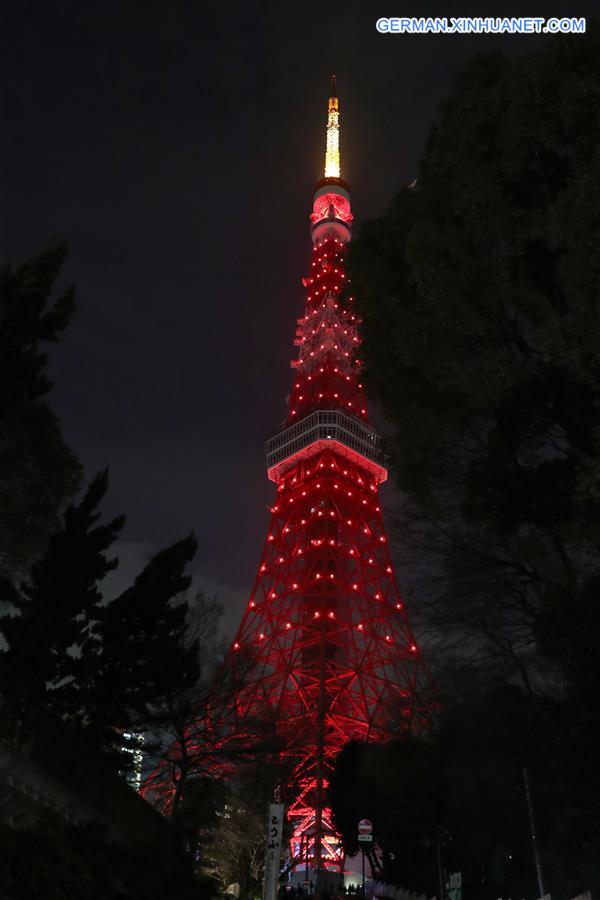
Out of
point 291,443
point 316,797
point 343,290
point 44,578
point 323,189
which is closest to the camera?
point 343,290

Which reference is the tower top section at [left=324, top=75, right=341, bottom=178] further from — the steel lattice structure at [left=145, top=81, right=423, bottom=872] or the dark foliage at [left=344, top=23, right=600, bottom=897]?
the dark foliage at [left=344, top=23, right=600, bottom=897]

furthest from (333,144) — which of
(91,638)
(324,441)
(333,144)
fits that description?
(91,638)

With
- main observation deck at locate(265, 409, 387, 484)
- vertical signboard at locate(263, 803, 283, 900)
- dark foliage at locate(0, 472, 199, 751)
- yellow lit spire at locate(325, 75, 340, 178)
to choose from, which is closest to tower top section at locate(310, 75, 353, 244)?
yellow lit spire at locate(325, 75, 340, 178)

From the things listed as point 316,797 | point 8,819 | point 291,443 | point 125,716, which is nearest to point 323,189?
point 291,443

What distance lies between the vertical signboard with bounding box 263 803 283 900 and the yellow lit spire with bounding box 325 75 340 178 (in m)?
49.9

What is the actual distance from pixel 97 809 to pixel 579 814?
657cm

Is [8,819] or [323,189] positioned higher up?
[323,189]

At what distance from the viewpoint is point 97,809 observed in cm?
946

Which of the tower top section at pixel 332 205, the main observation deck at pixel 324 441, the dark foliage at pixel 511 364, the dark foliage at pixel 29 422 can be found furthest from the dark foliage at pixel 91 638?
the tower top section at pixel 332 205

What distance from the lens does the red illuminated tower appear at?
99.1 ft

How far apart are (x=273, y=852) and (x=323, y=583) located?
26425 mm

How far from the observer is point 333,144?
5531cm

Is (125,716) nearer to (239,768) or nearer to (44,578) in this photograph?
(44,578)

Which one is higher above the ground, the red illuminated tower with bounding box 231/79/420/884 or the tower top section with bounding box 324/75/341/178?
the tower top section with bounding box 324/75/341/178
